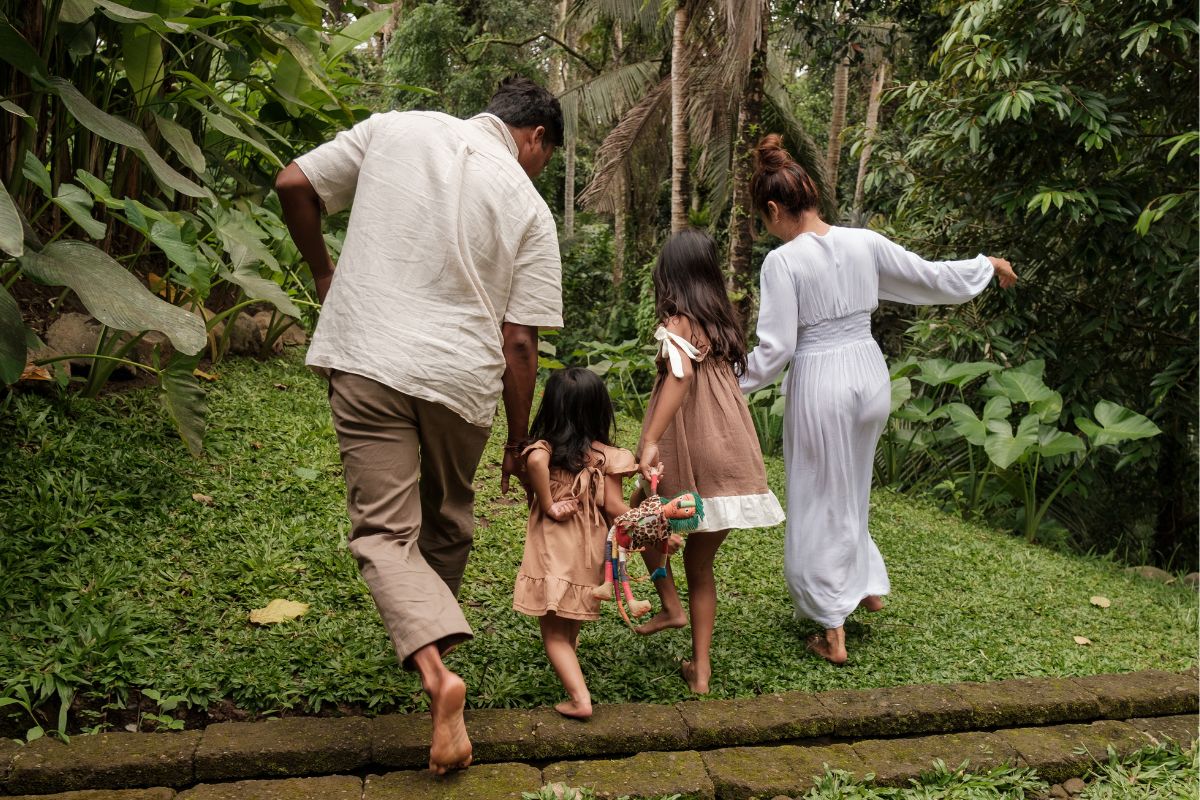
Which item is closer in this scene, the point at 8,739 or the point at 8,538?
the point at 8,739

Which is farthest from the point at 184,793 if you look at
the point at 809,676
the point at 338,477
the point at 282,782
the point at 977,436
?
the point at 977,436

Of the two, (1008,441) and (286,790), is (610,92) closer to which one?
(1008,441)

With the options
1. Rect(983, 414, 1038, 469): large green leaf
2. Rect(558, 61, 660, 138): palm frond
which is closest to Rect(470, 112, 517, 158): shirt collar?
Rect(983, 414, 1038, 469): large green leaf

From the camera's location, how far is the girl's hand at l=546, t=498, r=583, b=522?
2.76 m

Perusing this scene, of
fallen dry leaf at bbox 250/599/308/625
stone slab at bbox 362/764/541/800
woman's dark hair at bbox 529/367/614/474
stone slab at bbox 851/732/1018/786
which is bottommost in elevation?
stone slab at bbox 851/732/1018/786

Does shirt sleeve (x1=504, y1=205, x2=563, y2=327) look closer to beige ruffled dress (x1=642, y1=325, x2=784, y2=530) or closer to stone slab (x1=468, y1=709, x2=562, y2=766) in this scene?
beige ruffled dress (x1=642, y1=325, x2=784, y2=530)

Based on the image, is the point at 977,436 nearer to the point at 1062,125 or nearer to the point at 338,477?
the point at 1062,125

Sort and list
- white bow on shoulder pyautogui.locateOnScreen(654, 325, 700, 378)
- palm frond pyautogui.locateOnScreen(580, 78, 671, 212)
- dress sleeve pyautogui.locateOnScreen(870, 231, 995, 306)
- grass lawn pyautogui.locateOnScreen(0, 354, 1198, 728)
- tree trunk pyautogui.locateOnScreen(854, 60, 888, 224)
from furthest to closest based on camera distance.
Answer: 1. palm frond pyautogui.locateOnScreen(580, 78, 671, 212)
2. tree trunk pyautogui.locateOnScreen(854, 60, 888, 224)
3. dress sleeve pyautogui.locateOnScreen(870, 231, 995, 306)
4. white bow on shoulder pyautogui.locateOnScreen(654, 325, 700, 378)
5. grass lawn pyautogui.locateOnScreen(0, 354, 1198, 728)

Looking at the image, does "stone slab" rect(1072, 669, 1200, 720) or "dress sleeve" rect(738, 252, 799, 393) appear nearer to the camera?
"stone slab" rect(1072, 669, 1200, 720)

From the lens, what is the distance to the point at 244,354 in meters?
5.70

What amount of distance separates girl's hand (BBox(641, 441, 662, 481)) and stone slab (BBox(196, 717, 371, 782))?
102cm

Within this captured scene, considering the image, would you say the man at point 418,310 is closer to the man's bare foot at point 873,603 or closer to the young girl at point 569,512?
the young girl at point 569,512

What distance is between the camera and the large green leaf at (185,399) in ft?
12.5

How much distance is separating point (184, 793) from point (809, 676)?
1.87m
